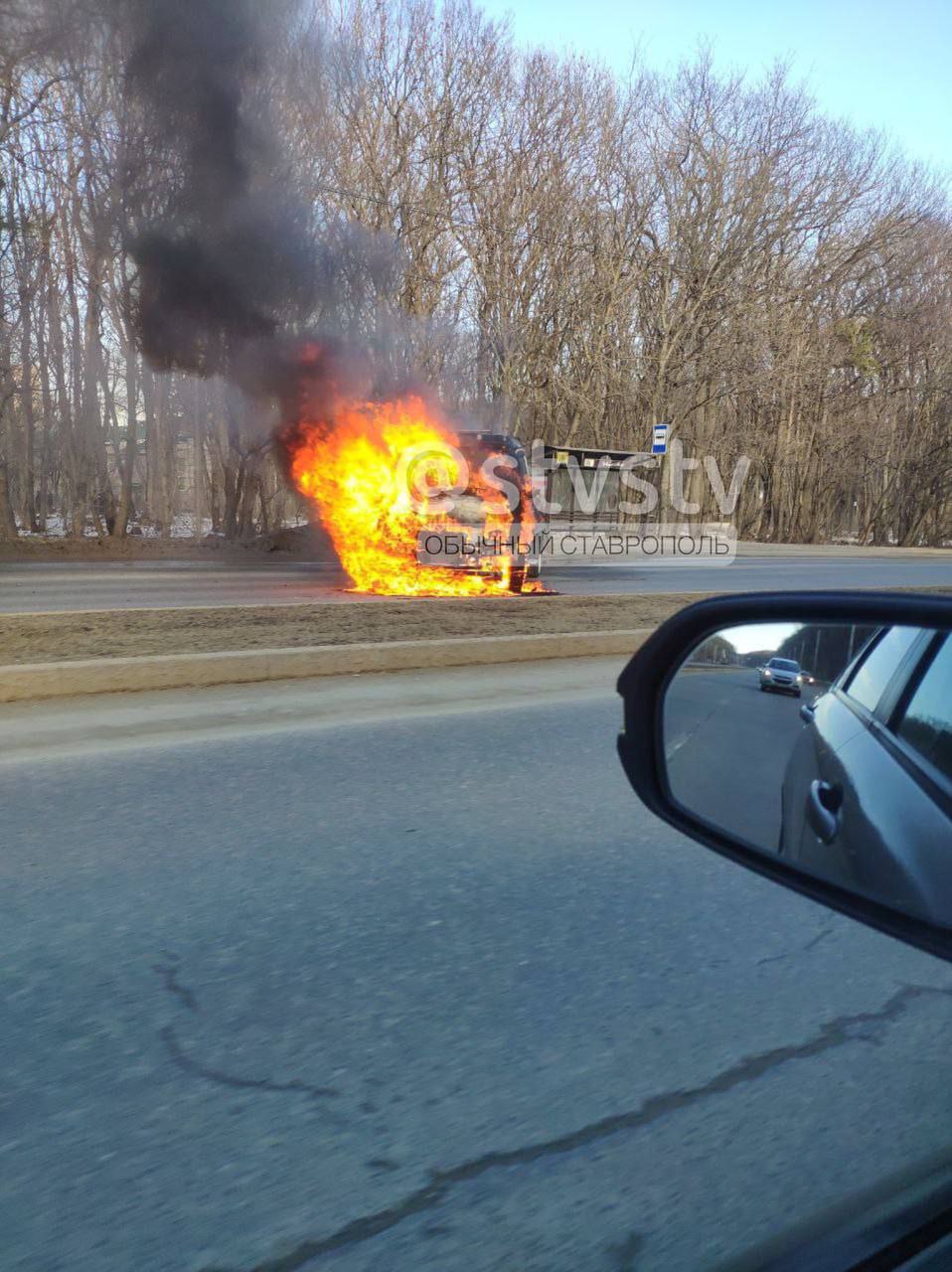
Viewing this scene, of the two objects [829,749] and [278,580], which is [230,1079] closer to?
[829,749]

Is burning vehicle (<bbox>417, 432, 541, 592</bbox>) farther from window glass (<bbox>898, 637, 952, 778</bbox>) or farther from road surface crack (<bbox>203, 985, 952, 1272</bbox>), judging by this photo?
window glass (<bbox>898, 637, 952, 778</bbox>)

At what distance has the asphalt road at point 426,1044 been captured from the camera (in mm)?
1887

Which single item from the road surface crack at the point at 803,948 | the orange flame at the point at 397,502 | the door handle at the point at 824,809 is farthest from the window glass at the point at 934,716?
the orange flame at the point at 397,502

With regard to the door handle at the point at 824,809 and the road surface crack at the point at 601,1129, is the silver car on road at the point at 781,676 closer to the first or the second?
the door handle at the point at 824,809

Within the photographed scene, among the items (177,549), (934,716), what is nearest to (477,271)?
(177,549)

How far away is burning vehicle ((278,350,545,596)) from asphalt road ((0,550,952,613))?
82 centimetres

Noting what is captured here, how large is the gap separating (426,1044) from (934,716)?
1.51 metres

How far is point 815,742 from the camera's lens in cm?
183

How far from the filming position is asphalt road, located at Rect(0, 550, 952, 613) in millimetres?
13125

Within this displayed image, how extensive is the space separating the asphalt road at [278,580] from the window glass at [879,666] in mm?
10720

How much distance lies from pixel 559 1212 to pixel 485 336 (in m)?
29.1

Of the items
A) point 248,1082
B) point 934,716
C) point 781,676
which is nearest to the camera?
point 934,716

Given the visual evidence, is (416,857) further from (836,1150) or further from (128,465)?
→ (128,465)

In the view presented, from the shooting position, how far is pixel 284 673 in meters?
7.60
